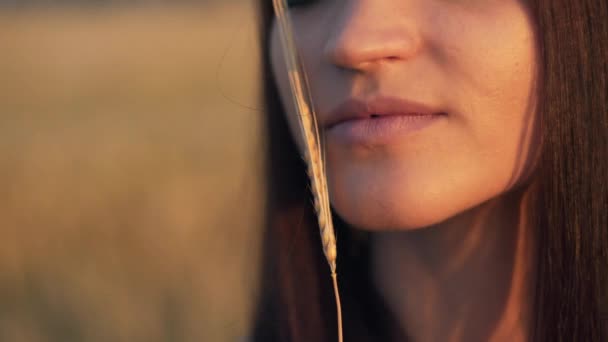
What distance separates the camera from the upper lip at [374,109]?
3.53 ft

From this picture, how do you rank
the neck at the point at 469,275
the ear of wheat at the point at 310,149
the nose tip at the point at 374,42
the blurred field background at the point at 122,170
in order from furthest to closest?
the blurred field background at the point at 122,170
the neck at the point at 469,275
the nose tip at the point at 374,42
the ear of wheat at the point at 310,149

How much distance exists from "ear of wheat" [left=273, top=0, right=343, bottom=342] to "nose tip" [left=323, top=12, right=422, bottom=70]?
7cm

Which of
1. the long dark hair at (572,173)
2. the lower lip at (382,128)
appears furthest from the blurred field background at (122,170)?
the long dark hair at (572,173)

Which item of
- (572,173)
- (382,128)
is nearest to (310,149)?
(382,128)

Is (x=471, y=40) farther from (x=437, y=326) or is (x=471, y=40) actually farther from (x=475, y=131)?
(x=437, y=326)

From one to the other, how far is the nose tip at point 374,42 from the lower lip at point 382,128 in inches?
3.5

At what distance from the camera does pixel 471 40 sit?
41.0 inches

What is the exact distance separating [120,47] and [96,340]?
2.51 meters

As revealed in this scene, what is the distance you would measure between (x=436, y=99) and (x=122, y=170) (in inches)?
178

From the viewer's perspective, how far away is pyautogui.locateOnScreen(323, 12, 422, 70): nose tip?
3.41ft

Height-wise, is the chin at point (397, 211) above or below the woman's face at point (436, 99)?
below

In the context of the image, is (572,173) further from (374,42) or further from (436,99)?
(374,42)

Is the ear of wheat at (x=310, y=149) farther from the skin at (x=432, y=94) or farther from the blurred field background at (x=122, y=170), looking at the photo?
the blurred field background at (x=122, y=170)

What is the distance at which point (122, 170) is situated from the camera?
531 centimetres
